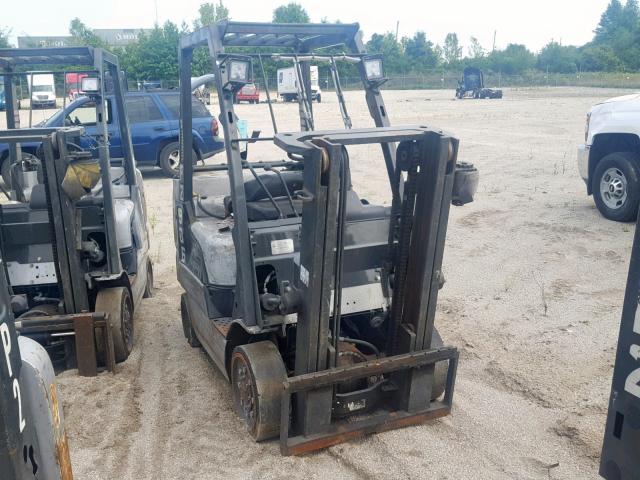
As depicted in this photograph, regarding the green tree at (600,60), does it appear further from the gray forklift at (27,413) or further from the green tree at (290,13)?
the gray forklift at (27,413)

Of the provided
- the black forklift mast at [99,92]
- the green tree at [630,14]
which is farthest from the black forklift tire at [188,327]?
the green tree at [630,14]

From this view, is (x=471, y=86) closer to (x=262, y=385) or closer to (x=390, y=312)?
(x=390, y=312)

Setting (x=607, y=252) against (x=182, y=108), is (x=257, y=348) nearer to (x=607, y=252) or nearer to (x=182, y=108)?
(x=182, y=108)

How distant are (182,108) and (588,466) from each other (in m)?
3.77

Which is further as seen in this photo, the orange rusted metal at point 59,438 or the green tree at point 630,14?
the green tree at point 630,14

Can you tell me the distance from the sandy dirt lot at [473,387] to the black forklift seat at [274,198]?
1.38 meters

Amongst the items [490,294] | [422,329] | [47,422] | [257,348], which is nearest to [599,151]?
A: [490,294]

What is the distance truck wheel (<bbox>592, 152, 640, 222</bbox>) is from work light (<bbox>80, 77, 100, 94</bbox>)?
6.82m

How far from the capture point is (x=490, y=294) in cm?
695

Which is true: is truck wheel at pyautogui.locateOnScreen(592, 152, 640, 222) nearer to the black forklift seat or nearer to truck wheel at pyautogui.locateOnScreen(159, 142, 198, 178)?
the black forklift seat

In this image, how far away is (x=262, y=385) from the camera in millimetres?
4062

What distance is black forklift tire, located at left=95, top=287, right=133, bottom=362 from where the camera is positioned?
212 inches

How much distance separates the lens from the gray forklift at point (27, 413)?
6.52 feet

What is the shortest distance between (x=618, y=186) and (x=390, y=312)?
241 inches
